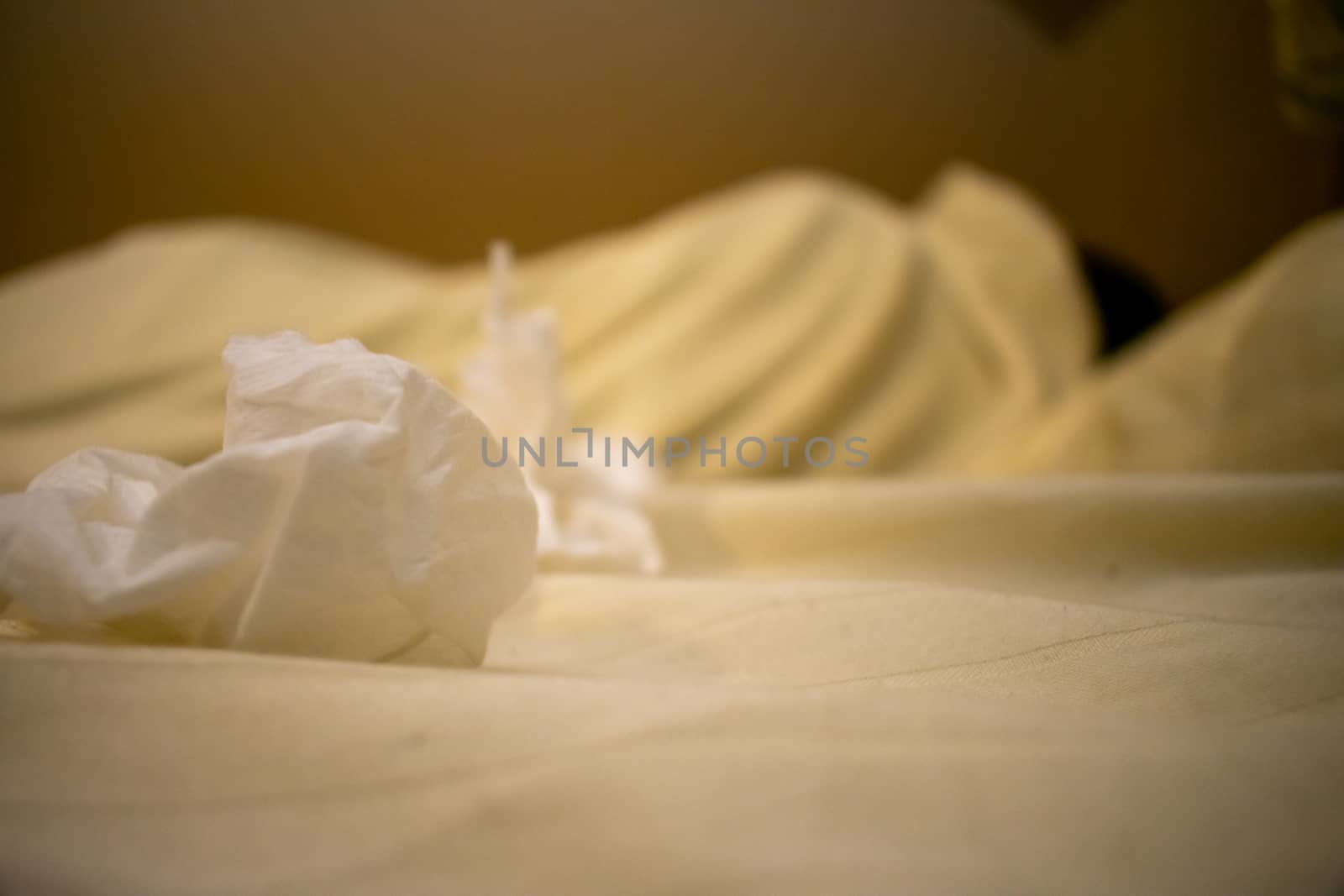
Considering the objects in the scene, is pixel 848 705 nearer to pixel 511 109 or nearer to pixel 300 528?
pixel 300 528

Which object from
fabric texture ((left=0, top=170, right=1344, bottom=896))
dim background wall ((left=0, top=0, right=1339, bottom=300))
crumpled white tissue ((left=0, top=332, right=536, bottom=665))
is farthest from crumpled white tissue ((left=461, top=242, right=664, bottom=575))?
dim background wall ((left=0, top=0, right=1339, bottom=300))

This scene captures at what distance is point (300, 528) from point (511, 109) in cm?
157

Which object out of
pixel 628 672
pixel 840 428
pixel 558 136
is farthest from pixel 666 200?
pixel 628 672

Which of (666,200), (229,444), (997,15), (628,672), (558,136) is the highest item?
(997,15)

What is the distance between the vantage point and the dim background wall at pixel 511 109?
155 cm

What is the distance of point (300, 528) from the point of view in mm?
351

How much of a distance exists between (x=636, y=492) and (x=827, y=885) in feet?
Result: 1.83

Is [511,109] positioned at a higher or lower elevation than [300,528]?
higher

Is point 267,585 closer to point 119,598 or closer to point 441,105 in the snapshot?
point 119,598

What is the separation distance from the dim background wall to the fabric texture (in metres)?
0.82

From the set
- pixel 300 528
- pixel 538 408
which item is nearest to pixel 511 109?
pixel 538 408

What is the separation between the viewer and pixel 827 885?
0.90 ft

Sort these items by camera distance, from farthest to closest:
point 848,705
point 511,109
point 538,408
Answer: point 511,109, point 538,408, point 848,705

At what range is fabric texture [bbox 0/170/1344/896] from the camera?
287 millimetres
